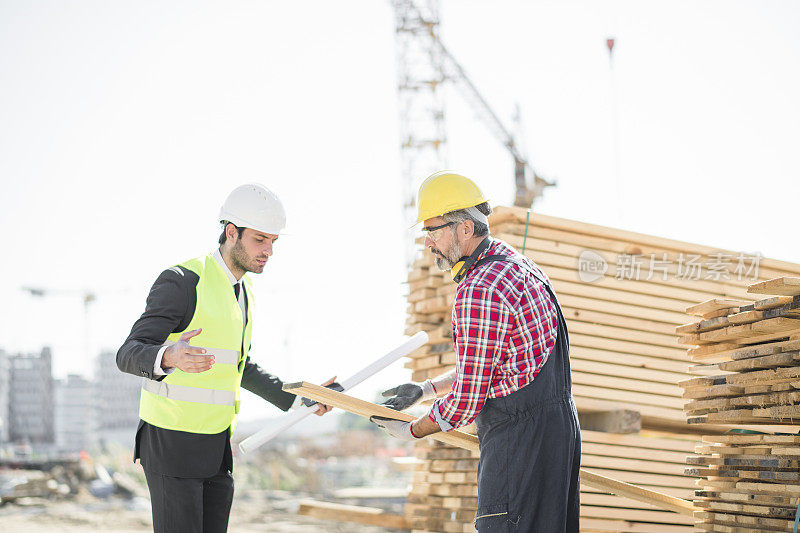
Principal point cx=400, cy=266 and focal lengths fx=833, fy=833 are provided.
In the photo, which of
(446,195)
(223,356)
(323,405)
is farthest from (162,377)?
(446,195)

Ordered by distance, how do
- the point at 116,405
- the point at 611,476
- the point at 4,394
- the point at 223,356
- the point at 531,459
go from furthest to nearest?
the point at 116,405
the point at 4,394
the point at 611,476
the point at 223,356
the point at 531,459

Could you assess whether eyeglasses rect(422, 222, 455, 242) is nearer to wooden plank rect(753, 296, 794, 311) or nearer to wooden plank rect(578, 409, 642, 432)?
wooden plank rect(753, 296, 794, 311)

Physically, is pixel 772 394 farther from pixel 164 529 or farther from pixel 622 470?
pixel 164 529

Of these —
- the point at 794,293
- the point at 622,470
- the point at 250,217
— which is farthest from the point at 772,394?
the point at 250,217

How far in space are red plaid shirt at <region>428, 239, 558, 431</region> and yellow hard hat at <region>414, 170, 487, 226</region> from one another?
37cm

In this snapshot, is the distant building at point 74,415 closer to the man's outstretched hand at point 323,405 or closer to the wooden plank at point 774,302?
the man's outstretched hand at point 323,405

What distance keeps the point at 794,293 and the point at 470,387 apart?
193cm

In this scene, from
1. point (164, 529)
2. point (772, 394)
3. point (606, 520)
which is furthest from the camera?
point (606, 520)

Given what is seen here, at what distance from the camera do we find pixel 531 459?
3389 millimetres

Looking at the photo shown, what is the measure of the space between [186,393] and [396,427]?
1.00 meters

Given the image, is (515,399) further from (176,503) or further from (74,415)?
(74,415)

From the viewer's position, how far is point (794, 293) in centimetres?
425

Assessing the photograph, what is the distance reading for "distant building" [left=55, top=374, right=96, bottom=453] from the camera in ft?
156

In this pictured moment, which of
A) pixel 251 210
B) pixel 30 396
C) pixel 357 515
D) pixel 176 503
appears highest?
pixel 251 210
